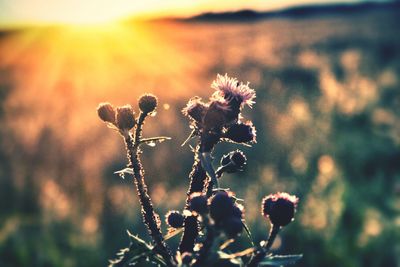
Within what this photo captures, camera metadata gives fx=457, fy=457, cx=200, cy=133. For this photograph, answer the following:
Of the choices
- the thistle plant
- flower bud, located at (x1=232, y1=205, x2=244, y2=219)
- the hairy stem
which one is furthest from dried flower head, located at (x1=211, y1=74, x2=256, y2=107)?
flower bud, located at (x1=232, y1=205, x2=244, y2=219)

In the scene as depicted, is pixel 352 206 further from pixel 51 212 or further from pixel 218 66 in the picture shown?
pixel 218 66

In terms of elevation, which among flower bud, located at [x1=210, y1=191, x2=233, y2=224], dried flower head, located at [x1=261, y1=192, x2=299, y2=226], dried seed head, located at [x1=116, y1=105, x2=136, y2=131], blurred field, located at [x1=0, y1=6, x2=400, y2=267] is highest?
dried seed head, located at [x1=116, y1=105, x2=136, y2=131]

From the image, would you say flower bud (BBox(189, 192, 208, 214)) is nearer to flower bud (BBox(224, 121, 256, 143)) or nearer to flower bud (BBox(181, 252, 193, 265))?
flower bud (BBox(181, 252, 193, 265))

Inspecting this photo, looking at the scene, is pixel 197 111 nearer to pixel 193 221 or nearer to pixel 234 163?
pixel 234 163

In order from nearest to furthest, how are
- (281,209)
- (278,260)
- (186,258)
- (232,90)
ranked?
(186,258) < (278,260) < (281,209) < (232,90)

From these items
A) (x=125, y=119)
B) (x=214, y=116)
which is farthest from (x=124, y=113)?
(x=214, y=116)

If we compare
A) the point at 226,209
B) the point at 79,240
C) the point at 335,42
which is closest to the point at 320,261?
the point at 79,240
